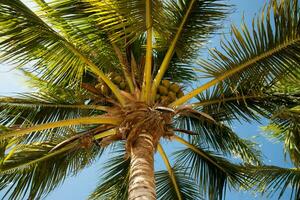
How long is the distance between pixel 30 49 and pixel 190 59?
2.53 meters

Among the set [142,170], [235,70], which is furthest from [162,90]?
[142,170]

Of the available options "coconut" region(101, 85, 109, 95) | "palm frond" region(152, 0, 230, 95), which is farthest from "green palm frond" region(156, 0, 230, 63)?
"coconut" region(101, 85, 109, 95)

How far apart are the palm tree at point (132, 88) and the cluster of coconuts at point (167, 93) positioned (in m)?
0.02

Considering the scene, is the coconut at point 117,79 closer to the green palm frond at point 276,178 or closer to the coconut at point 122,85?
the coconut at point 122,85

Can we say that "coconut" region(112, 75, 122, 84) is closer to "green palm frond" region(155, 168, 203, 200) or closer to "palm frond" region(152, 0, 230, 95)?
"palm frond" region(152, 0, 230, 95)

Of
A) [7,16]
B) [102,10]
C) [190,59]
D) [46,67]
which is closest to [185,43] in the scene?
[190,59]

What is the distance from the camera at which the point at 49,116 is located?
634cm

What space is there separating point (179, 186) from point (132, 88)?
7.05 ft

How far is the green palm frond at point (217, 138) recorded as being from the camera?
7059 millimetres

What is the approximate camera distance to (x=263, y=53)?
541 centimetres

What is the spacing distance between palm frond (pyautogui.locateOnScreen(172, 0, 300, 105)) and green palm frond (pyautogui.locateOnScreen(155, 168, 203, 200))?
6.16 feet

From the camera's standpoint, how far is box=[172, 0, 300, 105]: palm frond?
522cm

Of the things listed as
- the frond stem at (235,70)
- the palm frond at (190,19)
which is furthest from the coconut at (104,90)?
the frond stem at (235,70)

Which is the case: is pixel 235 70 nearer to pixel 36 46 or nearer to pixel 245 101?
pixel 245 101
